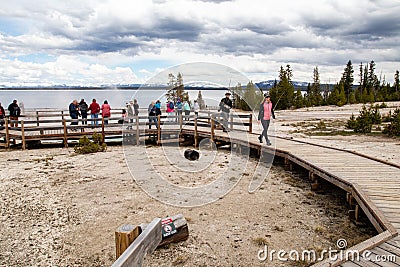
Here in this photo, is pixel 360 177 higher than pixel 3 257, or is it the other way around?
pixel 360 177

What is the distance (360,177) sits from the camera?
22.1ft

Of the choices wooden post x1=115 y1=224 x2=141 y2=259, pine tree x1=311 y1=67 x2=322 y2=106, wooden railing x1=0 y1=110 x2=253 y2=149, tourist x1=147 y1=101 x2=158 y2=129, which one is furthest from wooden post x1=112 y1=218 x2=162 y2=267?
pine tree x1=311 y1=67 x2=322 y2=106

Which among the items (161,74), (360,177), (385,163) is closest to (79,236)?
(161,74)

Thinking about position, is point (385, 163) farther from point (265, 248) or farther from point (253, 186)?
point (265, 248)

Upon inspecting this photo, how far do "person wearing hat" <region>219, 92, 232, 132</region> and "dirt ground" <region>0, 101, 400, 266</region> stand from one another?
3.43 metres

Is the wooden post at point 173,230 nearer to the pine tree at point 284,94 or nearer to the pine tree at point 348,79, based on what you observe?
the pine tree at point 284,94

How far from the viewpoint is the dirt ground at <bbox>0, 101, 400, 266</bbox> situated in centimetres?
504

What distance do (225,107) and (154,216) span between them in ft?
24.3

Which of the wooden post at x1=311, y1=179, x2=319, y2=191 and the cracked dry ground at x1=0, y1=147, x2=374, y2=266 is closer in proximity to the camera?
the cracked dry ground at x1=0, y1=147, x2=374, y2=266

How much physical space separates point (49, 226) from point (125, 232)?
4224 millimetres

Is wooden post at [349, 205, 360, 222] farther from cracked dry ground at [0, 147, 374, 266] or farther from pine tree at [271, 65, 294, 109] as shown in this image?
pine tree at [271, 65, 294, 109]

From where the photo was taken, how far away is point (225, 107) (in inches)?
515

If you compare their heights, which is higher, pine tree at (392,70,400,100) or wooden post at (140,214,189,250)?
pine tree at (392,70,400,100)

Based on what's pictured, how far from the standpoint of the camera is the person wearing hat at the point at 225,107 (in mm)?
12677
